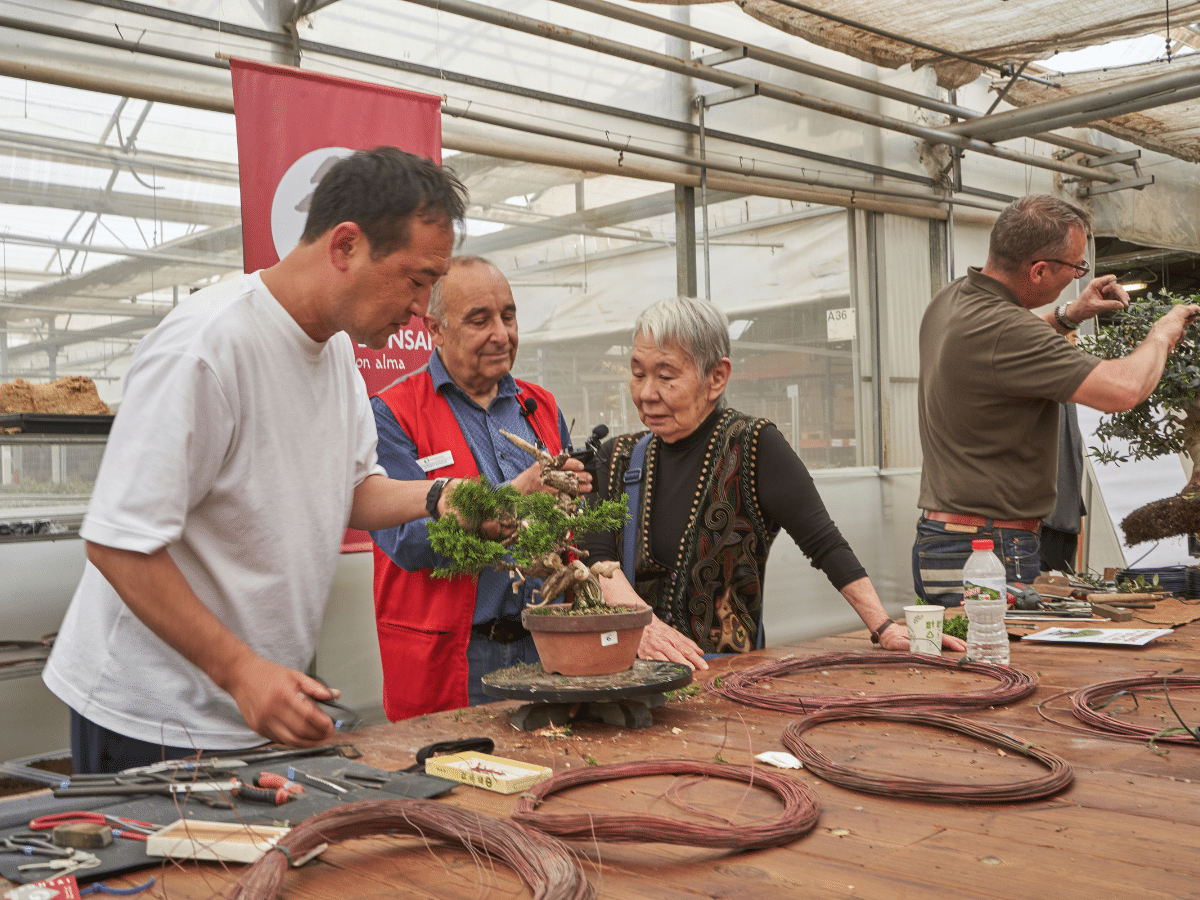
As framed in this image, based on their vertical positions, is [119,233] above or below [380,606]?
above

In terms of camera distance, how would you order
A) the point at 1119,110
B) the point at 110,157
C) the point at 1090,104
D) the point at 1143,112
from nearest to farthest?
the point at 110,157 < the point at 1090,104 < the point at 1119,110 < the point at 1143,112

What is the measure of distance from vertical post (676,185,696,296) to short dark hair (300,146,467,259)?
460 centimetres

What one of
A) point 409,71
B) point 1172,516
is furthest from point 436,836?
point 409,71

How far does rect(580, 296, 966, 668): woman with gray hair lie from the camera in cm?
226

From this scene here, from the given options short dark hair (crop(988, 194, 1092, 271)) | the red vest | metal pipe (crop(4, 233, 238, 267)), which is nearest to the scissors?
the red vest

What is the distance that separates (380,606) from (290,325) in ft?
3.12

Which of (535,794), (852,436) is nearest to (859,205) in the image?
(852,436)

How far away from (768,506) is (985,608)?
50 centimetres

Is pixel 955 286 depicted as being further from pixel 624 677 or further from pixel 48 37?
pixel 48 37

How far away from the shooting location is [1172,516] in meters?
3.22

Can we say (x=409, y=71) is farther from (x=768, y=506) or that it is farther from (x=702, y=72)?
(x=768, y=506)

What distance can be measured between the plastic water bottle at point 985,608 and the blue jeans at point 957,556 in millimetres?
847

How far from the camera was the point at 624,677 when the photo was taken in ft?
5.35

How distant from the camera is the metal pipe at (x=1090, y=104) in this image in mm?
6047
